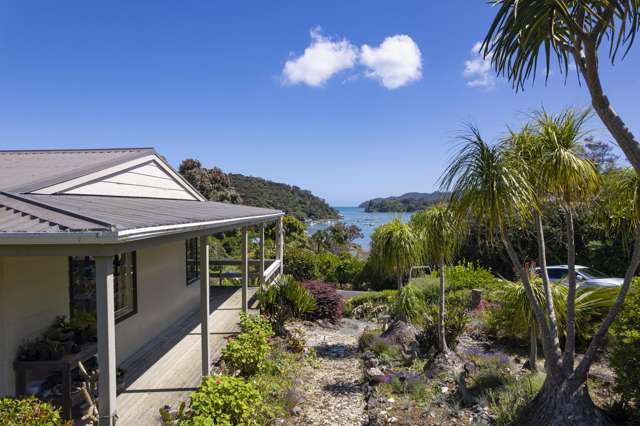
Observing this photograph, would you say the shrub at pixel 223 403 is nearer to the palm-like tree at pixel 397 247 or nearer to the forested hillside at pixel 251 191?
the palm-like tree at pixel 397 247

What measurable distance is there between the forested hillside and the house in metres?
16.5

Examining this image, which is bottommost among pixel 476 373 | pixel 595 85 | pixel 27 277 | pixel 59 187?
pixel 476 373

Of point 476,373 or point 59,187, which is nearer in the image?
point 59,187

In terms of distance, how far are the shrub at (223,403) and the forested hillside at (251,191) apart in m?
22.7

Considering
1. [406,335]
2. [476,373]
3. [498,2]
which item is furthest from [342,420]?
[498,2]

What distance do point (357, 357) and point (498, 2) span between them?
668cm

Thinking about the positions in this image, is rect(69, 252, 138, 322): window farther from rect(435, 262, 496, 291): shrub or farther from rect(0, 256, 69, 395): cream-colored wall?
rect(435, 262, 496, 291): shrub

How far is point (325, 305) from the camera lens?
10891 mm

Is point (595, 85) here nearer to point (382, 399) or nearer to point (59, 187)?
point (382, 399)

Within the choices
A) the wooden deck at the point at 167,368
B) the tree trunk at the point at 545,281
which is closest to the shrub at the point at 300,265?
the wooden deck at the point at 167,368

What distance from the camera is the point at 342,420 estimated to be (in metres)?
5.27

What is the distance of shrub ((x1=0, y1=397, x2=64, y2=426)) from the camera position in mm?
3373

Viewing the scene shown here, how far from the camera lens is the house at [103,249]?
10.8 ft

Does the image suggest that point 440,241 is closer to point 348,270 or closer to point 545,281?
point 545,281
